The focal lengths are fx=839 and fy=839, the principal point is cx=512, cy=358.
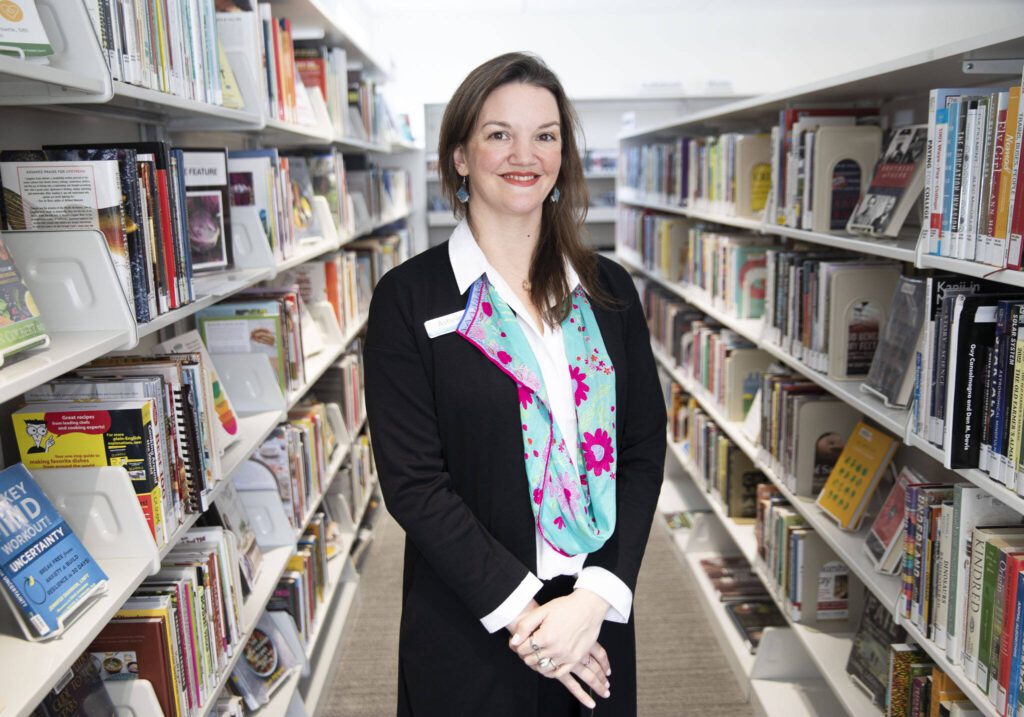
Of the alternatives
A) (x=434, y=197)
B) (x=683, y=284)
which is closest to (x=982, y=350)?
(x=683, y=284)

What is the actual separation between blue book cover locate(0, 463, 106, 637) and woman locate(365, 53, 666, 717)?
50cm

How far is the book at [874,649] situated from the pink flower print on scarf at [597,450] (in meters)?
1.00

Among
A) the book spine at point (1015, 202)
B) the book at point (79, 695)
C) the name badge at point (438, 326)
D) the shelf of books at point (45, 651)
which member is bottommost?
the book at point (79, 695)

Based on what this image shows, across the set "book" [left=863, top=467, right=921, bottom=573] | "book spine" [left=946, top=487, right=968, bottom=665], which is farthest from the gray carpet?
"book spine" [left=946, top=487, right=968, bottom=665]

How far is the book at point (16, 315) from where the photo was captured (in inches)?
43.9

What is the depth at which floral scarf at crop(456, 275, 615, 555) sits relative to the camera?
1.48 meters

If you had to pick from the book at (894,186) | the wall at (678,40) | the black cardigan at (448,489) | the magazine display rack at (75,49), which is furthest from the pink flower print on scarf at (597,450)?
the wall at (678,40)

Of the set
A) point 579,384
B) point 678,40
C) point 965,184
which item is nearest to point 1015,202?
point 965,184

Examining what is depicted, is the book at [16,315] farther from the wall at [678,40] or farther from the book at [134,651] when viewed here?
the wall at [678,40]

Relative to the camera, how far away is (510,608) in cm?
143

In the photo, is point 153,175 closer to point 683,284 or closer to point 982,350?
point 982,350

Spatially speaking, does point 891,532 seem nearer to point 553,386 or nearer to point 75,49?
point 553,386

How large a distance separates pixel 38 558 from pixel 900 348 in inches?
72.6

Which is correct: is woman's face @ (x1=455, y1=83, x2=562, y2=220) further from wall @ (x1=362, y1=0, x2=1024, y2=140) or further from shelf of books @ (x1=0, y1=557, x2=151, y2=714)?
wall @ (x1=362, y1=0, x2=1024, y2=140)
